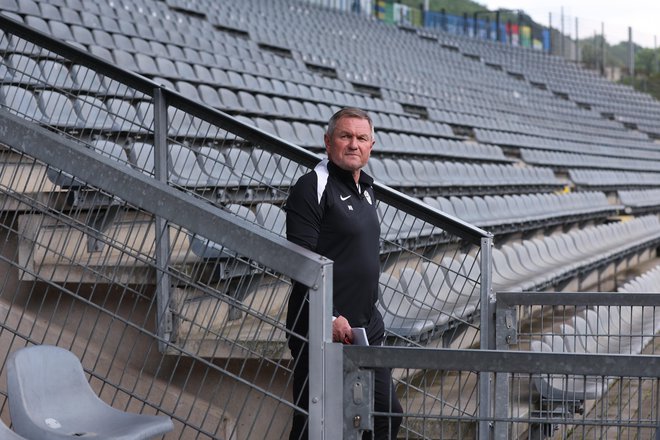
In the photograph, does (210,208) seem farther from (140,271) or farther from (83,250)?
(83,250)

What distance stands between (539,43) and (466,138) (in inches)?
610

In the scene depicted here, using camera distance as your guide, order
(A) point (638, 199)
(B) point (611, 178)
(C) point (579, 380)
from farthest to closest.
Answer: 1. (B) point (611, 178)
2. (A) point (638, 199)
3. (C) point (579, 380)

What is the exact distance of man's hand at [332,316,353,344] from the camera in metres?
2.37

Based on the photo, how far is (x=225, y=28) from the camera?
13039 mm

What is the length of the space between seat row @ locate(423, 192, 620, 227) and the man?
4405 millimetres

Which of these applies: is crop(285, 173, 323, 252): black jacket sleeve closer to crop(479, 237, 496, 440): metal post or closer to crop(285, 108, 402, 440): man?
crop(285, 108, 402, 440): man

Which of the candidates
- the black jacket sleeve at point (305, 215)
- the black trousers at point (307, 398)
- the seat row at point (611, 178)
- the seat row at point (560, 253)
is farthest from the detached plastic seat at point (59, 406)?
the seat row at point (611, 178)

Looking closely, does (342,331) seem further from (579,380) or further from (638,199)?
(638,199)

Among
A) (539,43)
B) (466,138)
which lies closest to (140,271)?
(466,138)

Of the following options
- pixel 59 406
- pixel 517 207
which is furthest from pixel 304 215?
pixel 517 207

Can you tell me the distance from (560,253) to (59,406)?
19.8 feet

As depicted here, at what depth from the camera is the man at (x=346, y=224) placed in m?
2.52

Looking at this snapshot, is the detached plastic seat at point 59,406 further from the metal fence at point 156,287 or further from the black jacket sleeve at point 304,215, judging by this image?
the black jacket sleeve at point 304,215

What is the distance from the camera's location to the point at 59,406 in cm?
244
